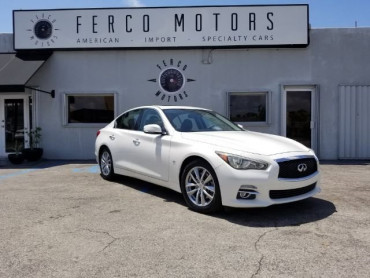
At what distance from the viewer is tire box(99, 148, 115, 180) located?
277 inches

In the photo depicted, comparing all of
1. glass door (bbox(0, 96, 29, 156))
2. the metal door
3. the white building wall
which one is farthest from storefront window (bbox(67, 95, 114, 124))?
the metal door

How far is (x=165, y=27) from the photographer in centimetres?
1070

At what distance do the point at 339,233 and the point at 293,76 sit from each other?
750cm

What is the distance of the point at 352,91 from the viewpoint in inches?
418

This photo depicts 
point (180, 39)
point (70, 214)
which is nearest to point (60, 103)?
point (180, 39)

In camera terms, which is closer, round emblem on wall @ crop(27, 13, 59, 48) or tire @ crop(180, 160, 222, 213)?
tire @ crop(180, 160, 222, 213)

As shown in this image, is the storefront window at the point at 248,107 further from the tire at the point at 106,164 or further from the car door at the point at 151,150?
the car door at the point at 151,150

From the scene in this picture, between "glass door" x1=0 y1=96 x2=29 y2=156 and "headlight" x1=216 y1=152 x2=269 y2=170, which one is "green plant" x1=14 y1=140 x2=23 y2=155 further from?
"headlight" x1=216 y1=152 x2=269 y2=170

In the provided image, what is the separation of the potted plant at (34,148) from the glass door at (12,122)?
49cm

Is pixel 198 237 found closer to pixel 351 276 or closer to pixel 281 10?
pixel 351 276

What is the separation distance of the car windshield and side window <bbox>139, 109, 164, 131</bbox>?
6.1 inches

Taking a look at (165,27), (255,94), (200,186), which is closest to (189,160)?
(200,186)

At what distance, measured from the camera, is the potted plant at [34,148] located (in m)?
10.4

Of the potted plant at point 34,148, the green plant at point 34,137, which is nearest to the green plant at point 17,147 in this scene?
the potted plant at point 34,148
